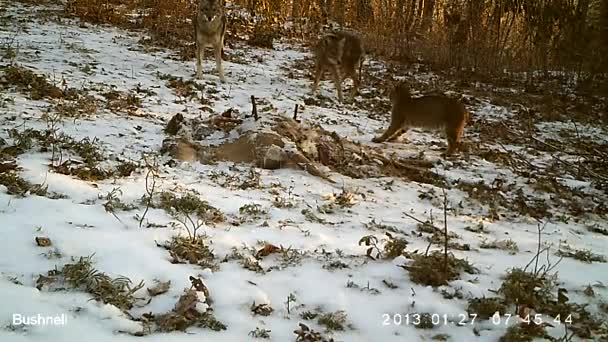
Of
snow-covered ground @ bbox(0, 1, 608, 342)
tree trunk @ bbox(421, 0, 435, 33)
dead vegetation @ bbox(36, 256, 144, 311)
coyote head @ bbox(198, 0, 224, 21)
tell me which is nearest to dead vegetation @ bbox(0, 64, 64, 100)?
snow-covered ground @ bbox(0, 1, 608, 342)

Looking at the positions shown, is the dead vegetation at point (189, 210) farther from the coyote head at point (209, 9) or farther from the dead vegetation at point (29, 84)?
the coyote head at point (209, 9)

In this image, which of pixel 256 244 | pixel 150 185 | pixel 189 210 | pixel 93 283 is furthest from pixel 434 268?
pixel 150 185

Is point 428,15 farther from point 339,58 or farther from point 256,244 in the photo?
point 256,244

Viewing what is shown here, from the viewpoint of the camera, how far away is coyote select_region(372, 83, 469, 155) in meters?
8.37

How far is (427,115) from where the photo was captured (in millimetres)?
8594

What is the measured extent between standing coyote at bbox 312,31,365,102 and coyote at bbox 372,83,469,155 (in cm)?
231

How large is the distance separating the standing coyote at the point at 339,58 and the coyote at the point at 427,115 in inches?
91.1

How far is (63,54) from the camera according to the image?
33.3 ft

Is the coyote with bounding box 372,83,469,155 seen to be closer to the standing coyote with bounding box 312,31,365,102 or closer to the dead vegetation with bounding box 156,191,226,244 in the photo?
the standing coyote with bounding box 312,31,365,102

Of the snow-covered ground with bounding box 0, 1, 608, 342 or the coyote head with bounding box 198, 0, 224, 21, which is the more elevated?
the coyote head with bounding box 198, 0, 224, 21

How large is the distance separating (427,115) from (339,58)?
3038 millimetres

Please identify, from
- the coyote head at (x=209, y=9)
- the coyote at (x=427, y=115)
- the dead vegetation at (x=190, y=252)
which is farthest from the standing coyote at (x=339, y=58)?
the dead vegetation at (x=190, y=252)

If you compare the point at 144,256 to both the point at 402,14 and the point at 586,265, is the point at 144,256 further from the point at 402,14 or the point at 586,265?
the point at 402,14

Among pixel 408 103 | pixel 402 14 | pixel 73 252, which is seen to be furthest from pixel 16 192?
Answer: pixel 402 14
